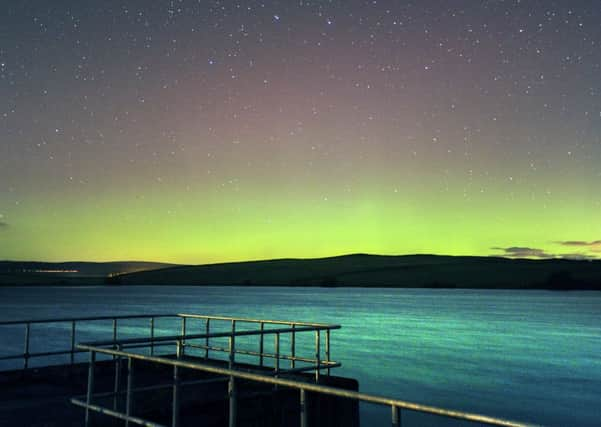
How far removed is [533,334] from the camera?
2293 inches

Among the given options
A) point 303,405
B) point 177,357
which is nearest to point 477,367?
point 177,357

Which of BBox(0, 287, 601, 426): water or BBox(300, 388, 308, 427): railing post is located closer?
BBox(300, 388, 308, 427): railing post

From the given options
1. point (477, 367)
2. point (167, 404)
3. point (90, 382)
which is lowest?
point (477, 367)

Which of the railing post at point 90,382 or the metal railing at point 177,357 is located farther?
the railing post at point 90,382

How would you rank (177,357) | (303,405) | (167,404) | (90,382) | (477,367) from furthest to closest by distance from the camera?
(477,367), (177,357), (167,404), (90,382), (303,405)

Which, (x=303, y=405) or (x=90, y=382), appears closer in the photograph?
(x=303, y=405)

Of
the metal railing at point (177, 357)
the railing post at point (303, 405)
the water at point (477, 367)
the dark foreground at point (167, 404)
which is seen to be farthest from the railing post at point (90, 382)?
the water at point (477, 367)

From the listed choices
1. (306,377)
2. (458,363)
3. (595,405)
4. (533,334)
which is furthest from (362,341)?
(306,377)

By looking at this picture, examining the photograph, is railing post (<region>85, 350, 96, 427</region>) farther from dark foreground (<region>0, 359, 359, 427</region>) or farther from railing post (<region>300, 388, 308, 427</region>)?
railing post (<region>300, 388, 308, 427</region>)

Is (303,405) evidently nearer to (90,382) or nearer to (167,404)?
(90,382)

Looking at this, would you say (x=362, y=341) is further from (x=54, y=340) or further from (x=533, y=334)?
(x=54, y=340)

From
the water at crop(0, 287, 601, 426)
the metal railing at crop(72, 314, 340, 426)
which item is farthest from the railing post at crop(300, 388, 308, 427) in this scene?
the water at crop(0, 287, 601, 426)

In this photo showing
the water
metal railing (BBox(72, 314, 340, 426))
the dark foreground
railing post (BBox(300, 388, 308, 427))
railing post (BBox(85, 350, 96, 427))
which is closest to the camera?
railing post (BBox(300, 388, 308, 427))

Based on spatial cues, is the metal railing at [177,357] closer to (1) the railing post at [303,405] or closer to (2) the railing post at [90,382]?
(2) the railing post at [90,382]
